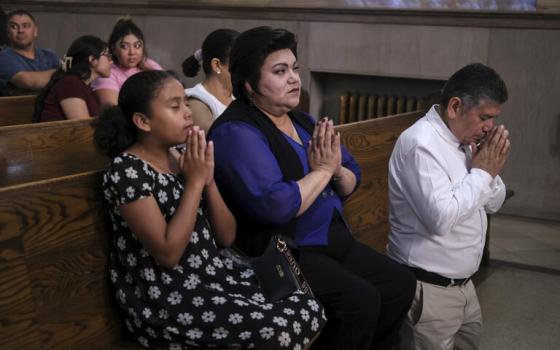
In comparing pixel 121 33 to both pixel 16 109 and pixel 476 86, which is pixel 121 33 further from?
pixel 476 86

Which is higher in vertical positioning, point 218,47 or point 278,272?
point 218,47

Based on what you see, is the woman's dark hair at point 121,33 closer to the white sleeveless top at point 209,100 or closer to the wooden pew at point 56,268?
the white sleeveless top at point 209,100

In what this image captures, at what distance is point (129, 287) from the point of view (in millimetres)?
2020

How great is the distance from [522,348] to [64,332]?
1840 millimetres

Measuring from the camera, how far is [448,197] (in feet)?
7.37

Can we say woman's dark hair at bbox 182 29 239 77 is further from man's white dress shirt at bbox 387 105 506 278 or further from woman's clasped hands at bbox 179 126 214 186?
woman's clasped hands at bbox 179 126 214 186

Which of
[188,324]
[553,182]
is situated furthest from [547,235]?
[188,324]

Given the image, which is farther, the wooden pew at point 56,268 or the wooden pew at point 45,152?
the wooden pew at point 45,152

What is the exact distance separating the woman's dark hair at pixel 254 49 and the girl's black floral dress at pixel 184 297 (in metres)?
0.45

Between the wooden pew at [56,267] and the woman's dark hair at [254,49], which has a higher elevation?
the woman's dark hair at [254,49]

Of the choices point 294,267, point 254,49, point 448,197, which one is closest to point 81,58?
point 254,49

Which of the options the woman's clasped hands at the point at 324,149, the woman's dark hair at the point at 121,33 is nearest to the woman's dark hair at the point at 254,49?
the woman's clasped hands at the point at 324,149

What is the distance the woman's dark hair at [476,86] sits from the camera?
2293 mm

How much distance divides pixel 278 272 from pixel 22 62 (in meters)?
3.71
